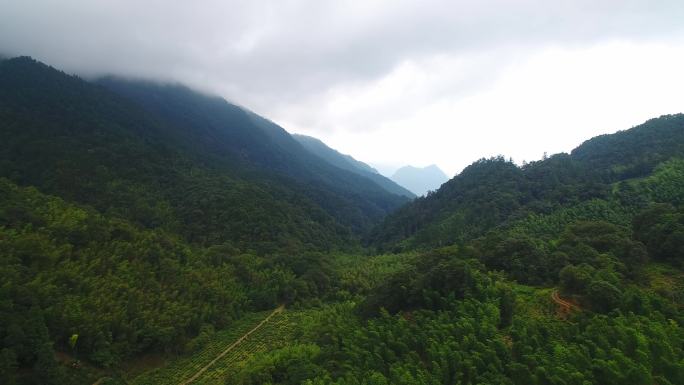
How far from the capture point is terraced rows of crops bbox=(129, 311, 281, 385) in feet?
111

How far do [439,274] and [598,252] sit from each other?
12.8 meters

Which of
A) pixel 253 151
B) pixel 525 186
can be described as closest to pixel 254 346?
pixel 525 186

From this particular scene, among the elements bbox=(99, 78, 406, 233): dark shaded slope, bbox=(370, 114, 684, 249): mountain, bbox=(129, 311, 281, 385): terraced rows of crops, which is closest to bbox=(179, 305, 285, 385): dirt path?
bbox=(129, 311, 281, 385): terraced rows of crops

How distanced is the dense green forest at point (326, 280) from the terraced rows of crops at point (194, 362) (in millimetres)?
171

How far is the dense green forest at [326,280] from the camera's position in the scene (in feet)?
80.0

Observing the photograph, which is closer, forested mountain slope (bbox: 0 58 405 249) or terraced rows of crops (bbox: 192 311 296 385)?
terraced rows of crops (bbox: 192 311 296 385)

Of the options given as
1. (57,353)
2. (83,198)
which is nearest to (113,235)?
(57,353)

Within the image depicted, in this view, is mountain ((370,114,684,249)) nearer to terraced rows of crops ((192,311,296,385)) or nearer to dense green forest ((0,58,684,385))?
dense green forest ((0,58,684,385))

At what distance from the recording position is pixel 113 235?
46.5m

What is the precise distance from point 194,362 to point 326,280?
22218mm

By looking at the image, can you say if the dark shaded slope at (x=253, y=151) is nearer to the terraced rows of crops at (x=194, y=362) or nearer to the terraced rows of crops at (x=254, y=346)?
the terraced rows of crops at (x=254, y=346)

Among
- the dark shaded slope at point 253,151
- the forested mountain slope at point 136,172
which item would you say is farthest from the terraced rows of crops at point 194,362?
the dark shaded slope at point 253,151

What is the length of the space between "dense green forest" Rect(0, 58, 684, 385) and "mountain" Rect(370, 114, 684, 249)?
0.56 meters

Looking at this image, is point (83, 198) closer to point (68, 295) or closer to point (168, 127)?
point (68, 295)
